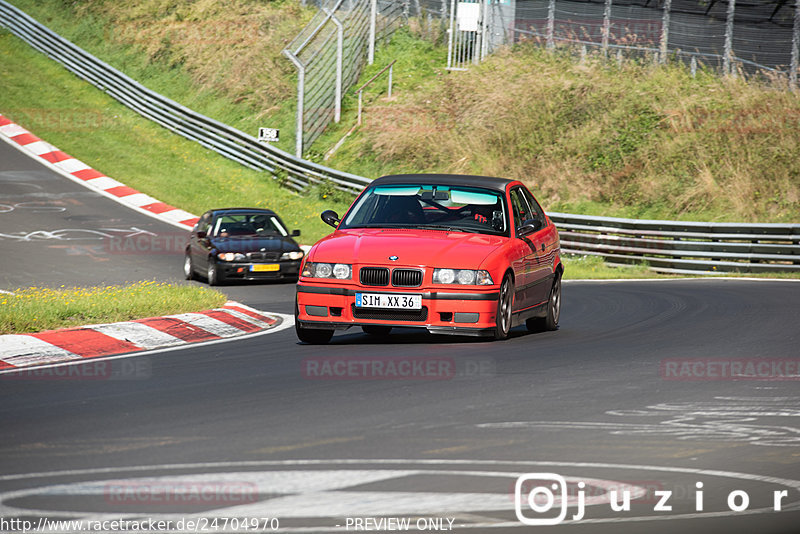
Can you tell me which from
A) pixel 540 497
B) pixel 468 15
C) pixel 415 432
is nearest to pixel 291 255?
pixel 415 432

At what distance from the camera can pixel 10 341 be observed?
9836mm

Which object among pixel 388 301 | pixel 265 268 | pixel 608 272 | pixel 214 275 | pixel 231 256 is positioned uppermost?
pixel 388 301

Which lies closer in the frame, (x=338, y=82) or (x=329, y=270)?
(x=329, y=270)

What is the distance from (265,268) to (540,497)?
1534 centimetres

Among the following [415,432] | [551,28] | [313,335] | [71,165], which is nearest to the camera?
[415,432]

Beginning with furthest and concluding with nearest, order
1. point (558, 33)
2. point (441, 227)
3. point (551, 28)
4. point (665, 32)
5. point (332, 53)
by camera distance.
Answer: point (332, 53)
point (551, 28)
point (558, 33)
point (665, 32)
point (441, 227)

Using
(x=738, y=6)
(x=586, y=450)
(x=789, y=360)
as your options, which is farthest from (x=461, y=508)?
(x=738, y=6)

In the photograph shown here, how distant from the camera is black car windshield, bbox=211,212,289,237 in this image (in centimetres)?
2134

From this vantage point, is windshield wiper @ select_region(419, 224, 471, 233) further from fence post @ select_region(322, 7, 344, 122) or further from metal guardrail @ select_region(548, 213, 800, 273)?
fence post @ select_region(322, 7, 344, 122)

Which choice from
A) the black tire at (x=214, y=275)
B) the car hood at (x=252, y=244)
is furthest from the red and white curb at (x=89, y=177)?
the black tire at (x=214, y=275)

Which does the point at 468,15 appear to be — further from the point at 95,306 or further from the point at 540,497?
the point at 540,497

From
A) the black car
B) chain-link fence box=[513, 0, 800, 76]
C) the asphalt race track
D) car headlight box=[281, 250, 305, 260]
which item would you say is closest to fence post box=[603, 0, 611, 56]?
chain-link fence box=[513, 0, 800, 76]

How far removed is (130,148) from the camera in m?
37.3

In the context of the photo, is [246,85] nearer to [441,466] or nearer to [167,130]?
[167,130]
